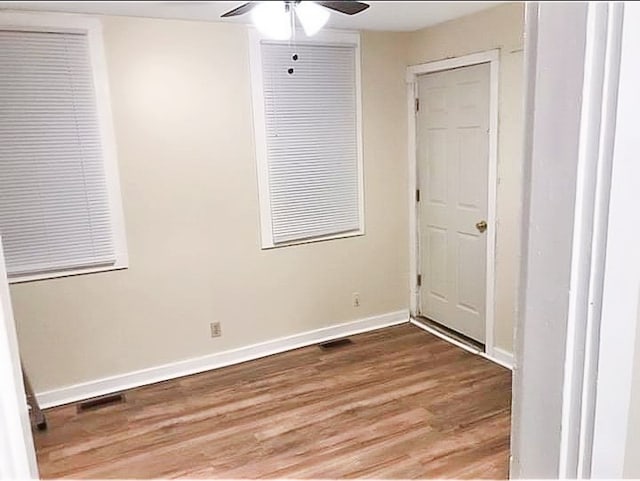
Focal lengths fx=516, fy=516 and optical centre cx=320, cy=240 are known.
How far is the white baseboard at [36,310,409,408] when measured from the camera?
3117mm

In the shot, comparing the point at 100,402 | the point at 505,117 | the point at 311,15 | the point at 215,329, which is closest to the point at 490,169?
the point at 505,117

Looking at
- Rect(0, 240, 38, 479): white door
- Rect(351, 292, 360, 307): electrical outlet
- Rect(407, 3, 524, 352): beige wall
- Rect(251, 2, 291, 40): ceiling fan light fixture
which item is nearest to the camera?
Rect(251, 2, 291, 40): ceiling fan light fixture

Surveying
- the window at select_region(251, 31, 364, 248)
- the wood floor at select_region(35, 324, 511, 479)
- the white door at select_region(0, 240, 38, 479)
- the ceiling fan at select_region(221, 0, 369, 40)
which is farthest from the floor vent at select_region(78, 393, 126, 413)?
the ceiling fan at select_region(221, 0, 369, 40)

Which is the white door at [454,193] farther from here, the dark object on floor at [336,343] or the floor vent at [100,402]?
the floor vent at [100,402]

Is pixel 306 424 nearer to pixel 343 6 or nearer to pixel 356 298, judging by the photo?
pixel 356 298

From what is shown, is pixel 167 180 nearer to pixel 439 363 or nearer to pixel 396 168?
pixel 396 168

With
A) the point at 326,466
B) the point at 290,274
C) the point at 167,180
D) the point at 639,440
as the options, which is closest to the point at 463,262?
the point at 290,274

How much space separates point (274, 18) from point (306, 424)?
8.36 feet

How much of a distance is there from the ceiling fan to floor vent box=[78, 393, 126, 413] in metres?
2.98

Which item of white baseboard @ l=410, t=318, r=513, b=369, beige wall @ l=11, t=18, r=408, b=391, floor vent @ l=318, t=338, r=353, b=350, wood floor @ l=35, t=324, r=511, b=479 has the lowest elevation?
wood floor @ l=35, t=324, r=511, b=479

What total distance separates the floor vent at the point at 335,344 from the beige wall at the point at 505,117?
1061mm

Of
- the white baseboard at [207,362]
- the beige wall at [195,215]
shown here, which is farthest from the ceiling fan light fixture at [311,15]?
the white baseboard at [207,362]

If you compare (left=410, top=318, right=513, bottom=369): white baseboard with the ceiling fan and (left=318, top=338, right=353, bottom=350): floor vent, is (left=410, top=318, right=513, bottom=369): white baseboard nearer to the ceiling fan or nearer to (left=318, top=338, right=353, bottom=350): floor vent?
(left=318, top=338, right=353, bottom=350): floor vent

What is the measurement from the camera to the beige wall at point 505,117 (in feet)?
9.73
